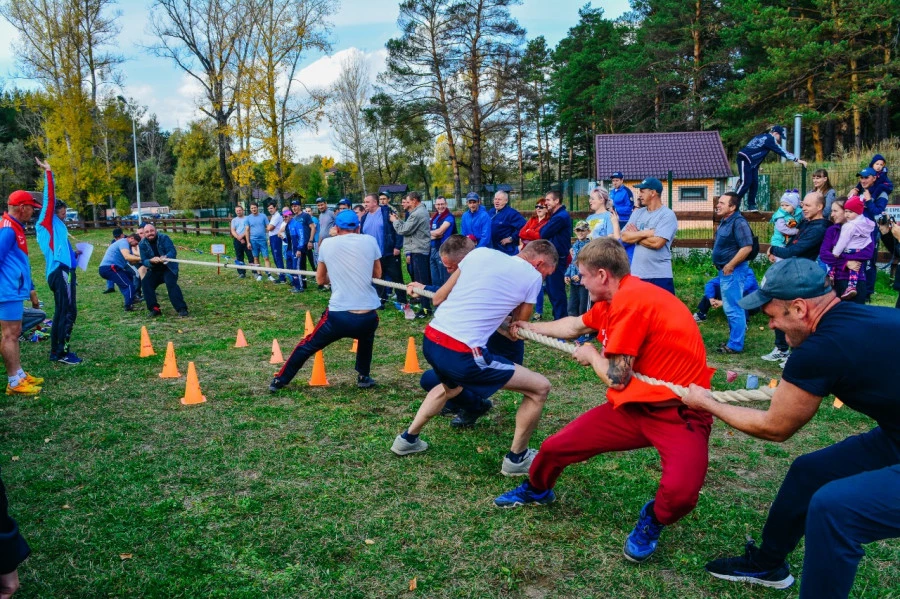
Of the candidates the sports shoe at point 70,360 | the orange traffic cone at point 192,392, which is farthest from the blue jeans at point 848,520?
the sports shoe at point 70,360

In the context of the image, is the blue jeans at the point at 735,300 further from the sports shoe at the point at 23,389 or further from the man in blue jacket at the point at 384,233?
the sports shoe at the point at 23,389

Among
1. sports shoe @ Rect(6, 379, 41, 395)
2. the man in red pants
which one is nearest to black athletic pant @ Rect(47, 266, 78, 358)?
sports shoe @ Rect(6, 379, 41, 395)

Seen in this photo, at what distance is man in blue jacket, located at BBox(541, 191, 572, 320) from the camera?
958 cm

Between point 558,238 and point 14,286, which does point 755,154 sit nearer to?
point 558,238

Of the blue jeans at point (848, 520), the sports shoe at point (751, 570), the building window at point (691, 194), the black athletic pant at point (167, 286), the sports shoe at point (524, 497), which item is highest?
the building window at point (691, 194)

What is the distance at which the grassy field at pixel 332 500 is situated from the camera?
366 cm

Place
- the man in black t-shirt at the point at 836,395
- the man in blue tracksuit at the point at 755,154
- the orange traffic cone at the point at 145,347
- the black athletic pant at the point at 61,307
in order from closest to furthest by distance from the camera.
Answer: the man in black t-shirt at the point at 836,395 → the black athletic pant at the point at 61,307 → the orange traffic cone at the point at 145,347 → the man in blue tracksuit at the point at 755,154

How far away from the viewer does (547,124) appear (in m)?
49.7

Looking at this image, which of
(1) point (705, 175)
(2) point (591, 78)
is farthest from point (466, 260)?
(2) point (591, 78)

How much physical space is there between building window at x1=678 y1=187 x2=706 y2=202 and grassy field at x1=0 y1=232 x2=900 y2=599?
68.2ft

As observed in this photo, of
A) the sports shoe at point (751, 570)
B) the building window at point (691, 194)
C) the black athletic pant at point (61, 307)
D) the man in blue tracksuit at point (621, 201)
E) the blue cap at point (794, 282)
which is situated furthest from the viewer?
the building window at point (691, 194)

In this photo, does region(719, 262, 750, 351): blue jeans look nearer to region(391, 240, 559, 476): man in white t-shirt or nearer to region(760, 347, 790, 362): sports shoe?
region(760, 347, 790, 362): sports shoe

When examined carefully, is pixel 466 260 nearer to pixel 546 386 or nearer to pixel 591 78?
pixel 546 386

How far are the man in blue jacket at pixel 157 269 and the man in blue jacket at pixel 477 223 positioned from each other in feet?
18.1
